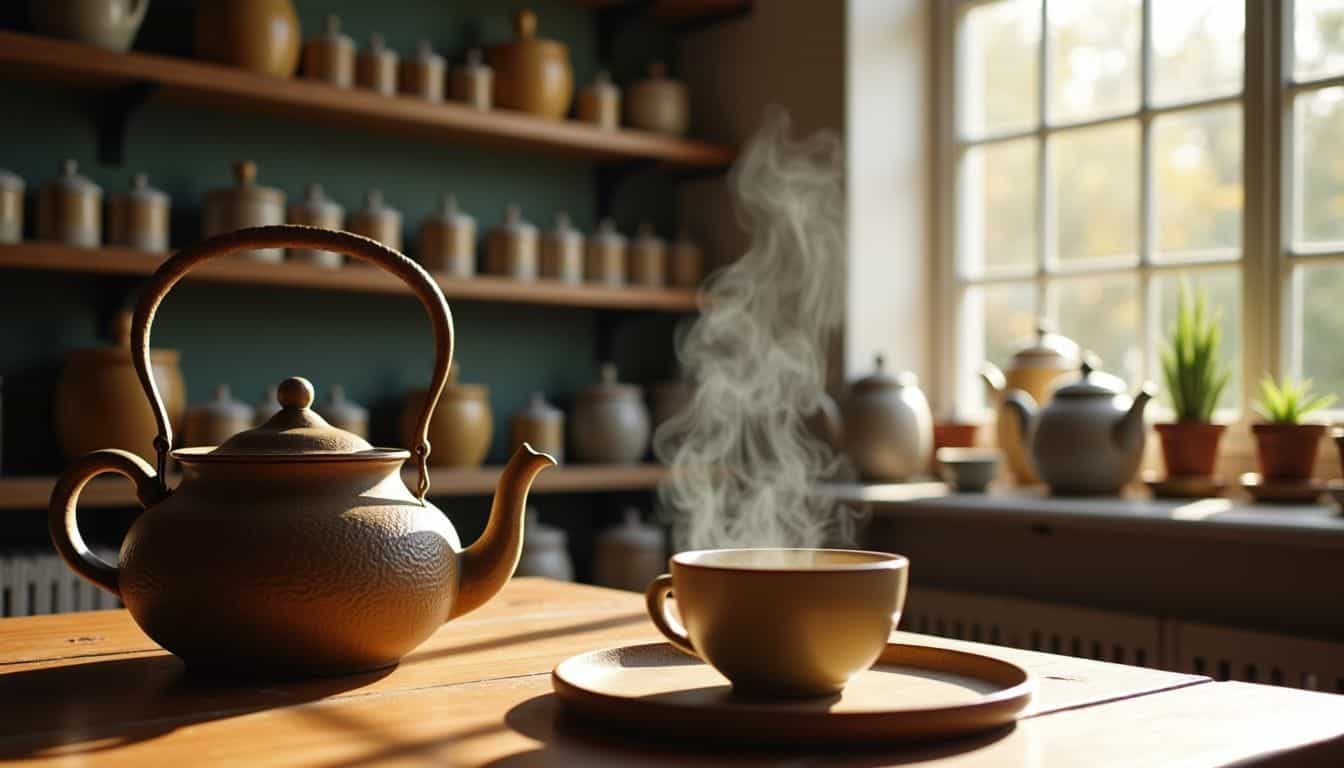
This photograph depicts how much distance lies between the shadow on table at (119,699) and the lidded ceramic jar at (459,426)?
6.53 feet

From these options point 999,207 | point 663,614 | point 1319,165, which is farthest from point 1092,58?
point 663,614

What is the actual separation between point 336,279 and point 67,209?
531mm

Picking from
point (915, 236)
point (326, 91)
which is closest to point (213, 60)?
point (326, 91)

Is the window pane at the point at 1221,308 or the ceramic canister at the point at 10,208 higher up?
the ceramic canister at the point at 10,208

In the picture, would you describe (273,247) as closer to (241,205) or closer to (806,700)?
(806,700)

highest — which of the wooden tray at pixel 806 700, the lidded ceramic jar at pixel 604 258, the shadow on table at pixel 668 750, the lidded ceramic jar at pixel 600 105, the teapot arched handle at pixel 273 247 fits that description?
the lidded ceramic jar at pixel 600 105

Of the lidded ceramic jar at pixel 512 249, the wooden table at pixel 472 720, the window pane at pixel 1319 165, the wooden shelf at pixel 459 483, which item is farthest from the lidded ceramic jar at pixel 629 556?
the wooden table at pixel 472 720

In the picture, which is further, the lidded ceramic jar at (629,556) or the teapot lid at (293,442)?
the lidded ceramic jar at (629,556)

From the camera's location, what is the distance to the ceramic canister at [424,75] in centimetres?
296

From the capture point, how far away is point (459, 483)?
9.32 feet

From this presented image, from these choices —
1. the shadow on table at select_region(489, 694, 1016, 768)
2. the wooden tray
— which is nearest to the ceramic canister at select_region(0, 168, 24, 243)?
the wooden tray

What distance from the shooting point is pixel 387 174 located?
3.20m

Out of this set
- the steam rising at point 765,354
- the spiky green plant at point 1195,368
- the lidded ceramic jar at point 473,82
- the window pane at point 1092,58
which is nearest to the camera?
the spiky green plant at point 1195,368

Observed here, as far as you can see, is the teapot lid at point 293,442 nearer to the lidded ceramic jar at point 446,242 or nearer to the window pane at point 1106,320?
the lidded ceramic jar at point 446,242
